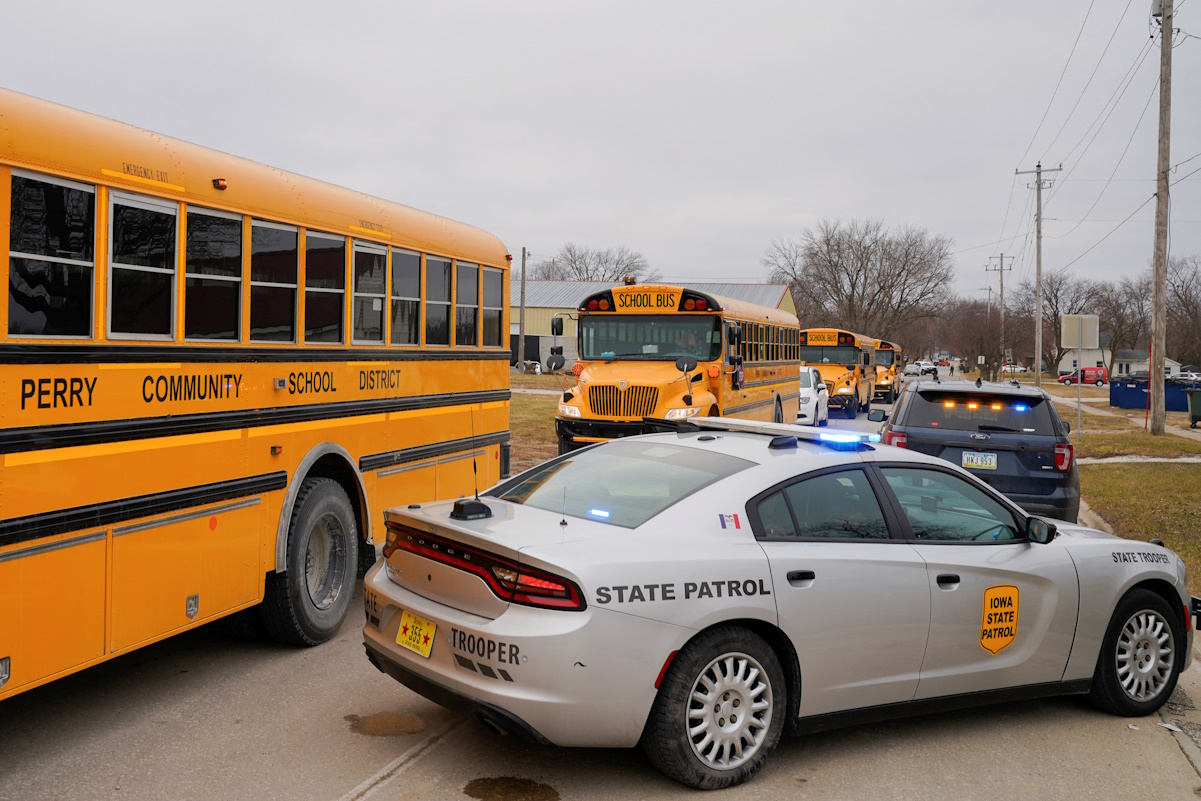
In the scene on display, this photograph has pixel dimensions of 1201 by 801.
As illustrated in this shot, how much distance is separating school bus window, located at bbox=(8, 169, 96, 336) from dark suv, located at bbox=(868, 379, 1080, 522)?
7659 mm

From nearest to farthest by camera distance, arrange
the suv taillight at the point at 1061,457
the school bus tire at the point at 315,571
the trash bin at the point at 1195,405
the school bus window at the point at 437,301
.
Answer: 1. the school bus tire at the point at 315,571
2. the school bus window at the point at 437,301
3. the suv taillight at the point at 1061,457
4. the trash bin at the point at 1195,405

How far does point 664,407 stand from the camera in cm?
1457

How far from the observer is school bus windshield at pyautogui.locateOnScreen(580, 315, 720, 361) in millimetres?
15766

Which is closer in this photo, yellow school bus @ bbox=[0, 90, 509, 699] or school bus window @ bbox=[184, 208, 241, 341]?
yellow school bus @ bbox=[0, 90, 509, 699]

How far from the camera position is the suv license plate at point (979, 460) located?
977cm

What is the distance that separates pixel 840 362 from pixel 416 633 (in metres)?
31.8

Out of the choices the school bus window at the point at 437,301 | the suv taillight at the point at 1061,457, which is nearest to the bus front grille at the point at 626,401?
the suv taillight at the point at 1061,457

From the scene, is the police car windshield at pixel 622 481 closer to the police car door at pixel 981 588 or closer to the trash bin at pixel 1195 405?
the police car door at pixel 981 588

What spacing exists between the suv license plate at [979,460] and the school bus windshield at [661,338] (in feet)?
20.7

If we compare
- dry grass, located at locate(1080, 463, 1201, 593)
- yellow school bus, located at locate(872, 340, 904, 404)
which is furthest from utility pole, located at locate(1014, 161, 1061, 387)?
dry grass, located at locate(1080, 463, 1201, 593)

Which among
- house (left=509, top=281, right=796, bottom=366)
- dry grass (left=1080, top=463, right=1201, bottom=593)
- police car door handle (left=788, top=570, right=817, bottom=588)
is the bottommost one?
dry grass (left=1080, top=463, right=1201, bottom=593)

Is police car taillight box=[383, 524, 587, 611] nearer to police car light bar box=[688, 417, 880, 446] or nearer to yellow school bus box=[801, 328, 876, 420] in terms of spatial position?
police car light bar box=[688, 417, 880, 446]

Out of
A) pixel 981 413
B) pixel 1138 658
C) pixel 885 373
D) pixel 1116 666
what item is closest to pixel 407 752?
pixel 1116 666

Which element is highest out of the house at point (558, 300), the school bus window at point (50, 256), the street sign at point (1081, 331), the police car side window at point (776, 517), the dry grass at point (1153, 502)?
the house at point (558, 300)
